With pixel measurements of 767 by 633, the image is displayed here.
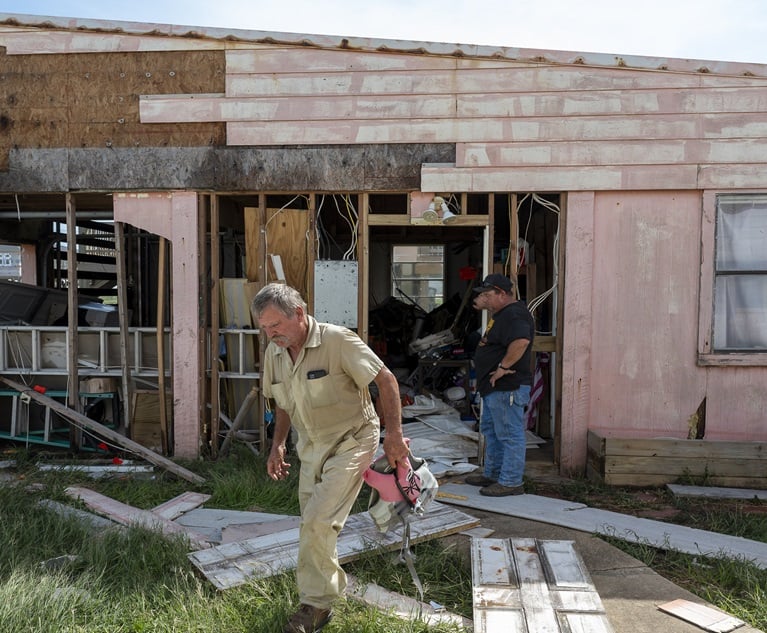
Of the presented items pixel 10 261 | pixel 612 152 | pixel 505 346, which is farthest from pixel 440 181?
pixel 10 261

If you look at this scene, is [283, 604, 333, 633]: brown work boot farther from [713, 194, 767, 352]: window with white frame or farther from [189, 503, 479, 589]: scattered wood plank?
[713, 194, 767, 352]: window with white frame

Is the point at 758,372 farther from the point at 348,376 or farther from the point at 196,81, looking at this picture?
the point at 196,81

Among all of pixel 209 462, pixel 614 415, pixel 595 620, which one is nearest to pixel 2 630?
pixel 595 620

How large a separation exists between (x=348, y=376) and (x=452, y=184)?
3.49 m

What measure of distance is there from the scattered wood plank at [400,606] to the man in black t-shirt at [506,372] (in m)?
2.03

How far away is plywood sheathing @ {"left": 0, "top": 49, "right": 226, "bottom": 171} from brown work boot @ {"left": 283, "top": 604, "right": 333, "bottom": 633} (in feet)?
15.5

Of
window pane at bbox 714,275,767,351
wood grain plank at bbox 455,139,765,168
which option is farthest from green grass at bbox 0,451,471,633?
window pane at bbox 714,275,767,351

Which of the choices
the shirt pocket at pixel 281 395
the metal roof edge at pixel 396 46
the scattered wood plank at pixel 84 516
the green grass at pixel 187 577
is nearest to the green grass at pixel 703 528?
the green grass at pixel 187 577

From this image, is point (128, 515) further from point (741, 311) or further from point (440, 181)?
point (741, 311)

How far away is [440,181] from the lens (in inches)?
252

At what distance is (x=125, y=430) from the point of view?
7102 millimetres

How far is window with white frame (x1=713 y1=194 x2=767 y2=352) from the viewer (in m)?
6.30

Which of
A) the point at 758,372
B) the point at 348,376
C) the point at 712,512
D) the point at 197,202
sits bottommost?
the point at 712,512

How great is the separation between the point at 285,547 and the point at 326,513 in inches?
50.4
